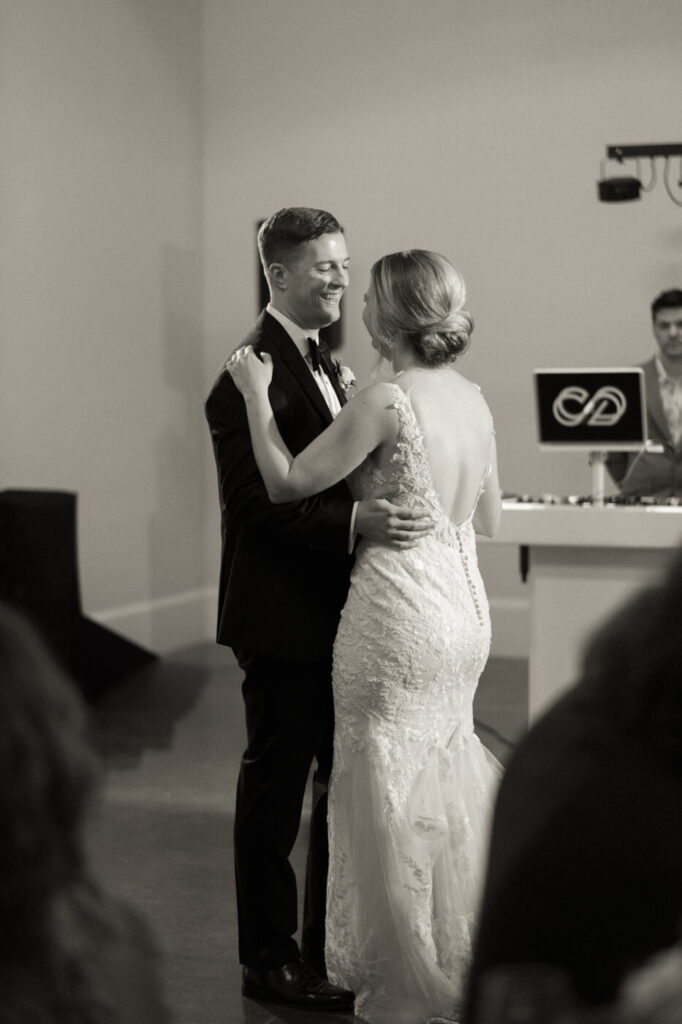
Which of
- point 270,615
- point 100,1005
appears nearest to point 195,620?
point 270,615

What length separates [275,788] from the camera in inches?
126

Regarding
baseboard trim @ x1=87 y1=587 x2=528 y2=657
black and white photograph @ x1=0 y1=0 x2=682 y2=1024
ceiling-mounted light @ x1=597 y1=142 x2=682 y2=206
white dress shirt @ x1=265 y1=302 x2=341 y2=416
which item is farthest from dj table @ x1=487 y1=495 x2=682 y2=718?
baseboard trim @ x1=87 y1=587 x2=528 y2=657

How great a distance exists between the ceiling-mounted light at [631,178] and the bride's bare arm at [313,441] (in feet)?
17.1

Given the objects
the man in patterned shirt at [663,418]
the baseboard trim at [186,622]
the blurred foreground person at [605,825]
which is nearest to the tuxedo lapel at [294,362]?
the blurred foreground person at [605,825]

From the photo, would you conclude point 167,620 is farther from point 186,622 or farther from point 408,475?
point 408,475

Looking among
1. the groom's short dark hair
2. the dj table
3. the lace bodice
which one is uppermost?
the groom's short dark hair

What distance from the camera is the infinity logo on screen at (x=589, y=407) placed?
446cm

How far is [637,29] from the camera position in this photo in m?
8.52

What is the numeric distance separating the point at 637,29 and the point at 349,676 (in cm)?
654

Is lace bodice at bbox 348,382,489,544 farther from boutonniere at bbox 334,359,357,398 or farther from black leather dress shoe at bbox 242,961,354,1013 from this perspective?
black leather dress shoe at bbox 242,961,354,1013

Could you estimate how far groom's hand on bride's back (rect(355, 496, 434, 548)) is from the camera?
303 centimetres

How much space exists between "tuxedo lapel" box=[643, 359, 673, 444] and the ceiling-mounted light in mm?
1422

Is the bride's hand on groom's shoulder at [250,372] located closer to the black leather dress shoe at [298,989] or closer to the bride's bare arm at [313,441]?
the bride's bare arm at [313,441]

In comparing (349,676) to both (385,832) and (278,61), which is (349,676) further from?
(278,61)
